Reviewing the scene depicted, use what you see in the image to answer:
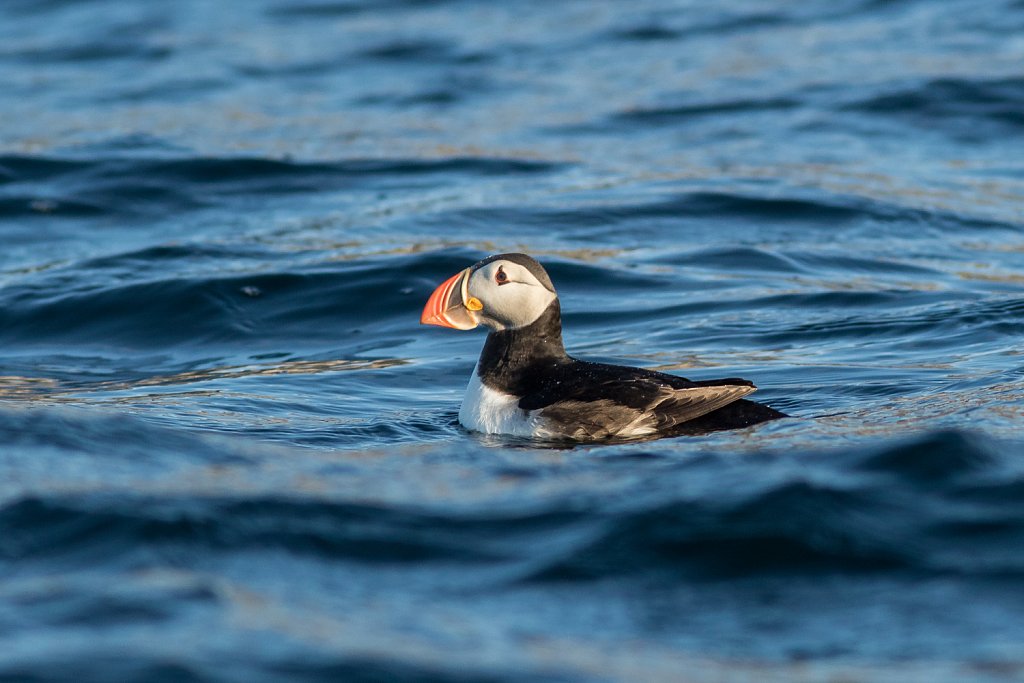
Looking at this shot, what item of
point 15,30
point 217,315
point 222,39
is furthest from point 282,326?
point 15,30

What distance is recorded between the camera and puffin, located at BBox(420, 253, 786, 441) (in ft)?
19.1

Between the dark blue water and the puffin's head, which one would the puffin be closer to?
the puffin's head

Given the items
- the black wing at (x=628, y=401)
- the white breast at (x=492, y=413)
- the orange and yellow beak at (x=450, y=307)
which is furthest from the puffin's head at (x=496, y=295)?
the black wing at (x=628, y=401)

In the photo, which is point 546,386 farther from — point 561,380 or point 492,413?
point 492,413

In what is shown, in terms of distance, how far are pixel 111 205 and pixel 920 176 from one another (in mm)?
6928

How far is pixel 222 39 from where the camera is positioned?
19.6m

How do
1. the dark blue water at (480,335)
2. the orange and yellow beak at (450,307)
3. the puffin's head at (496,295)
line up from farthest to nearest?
1. the orange and yellow beak at (450,307)
2. the puffin's head at (496,295)
3. the dark blue water at (480,335)

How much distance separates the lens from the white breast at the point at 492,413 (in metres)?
6.12

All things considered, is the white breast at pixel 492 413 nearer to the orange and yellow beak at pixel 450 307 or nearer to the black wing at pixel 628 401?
the black wing at pixel 628 401

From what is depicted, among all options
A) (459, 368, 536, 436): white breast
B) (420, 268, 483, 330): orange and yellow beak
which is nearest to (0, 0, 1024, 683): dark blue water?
(459, 368, 536, 436): white breast

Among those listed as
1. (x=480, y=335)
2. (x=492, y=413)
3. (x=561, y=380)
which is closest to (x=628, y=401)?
(x=561, y=380)

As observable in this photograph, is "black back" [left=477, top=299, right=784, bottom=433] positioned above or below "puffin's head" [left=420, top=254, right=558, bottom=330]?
below

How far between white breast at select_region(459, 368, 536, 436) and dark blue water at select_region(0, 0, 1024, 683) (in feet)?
0.37

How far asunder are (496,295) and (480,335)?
270 cm
